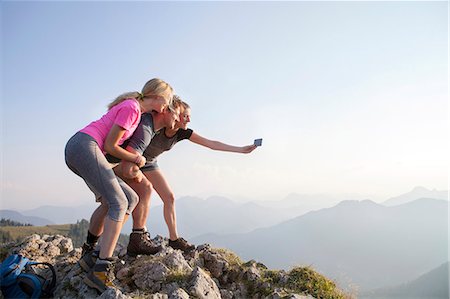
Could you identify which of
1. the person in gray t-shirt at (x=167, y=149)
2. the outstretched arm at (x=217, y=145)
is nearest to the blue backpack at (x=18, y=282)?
the person in gray t-shirt at (x=167, y=149)

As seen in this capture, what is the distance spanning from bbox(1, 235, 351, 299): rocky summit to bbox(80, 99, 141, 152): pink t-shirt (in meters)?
2.52

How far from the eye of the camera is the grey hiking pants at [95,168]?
5.12 m

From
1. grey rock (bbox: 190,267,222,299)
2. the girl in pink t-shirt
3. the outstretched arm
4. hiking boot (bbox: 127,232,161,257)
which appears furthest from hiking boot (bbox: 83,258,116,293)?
the outstretched arm

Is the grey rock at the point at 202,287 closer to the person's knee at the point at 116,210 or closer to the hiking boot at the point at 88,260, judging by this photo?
the person's knee at the point at 116,210

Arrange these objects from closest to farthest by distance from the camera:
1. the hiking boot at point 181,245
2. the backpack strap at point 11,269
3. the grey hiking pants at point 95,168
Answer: the grey hiking pants at point 95,168 < the backpack strap at point 11,269 < the hiking boot at point 181,245

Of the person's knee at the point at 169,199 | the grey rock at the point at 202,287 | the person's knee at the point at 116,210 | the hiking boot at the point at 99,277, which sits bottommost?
the grey rock at the point at 202,287

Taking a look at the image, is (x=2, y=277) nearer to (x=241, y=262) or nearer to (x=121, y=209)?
(x=121, y=209)

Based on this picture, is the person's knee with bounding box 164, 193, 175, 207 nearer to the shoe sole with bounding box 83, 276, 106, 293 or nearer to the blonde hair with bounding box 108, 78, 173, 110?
the blonde hair with bounding box 108, 78, 173, 110

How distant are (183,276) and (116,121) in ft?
10.3

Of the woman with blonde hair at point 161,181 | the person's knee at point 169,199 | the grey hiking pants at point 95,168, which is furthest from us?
the person's knee at point 169,199

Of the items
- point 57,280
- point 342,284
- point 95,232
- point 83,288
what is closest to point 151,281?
point 83,288

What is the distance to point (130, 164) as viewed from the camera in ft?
19.3

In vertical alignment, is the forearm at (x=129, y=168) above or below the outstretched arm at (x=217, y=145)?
below

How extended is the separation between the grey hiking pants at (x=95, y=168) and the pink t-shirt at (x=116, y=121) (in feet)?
0.52
